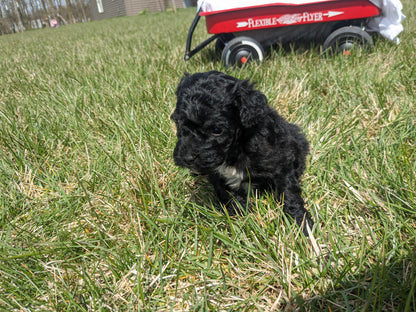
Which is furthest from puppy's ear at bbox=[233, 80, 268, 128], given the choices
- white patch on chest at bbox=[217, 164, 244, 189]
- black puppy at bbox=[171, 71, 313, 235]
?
white patch on chest at bbox=[217, 164, 244, 189]

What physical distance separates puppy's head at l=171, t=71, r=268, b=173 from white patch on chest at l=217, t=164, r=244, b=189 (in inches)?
3.1

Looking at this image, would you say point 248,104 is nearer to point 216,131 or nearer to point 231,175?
point 216,131

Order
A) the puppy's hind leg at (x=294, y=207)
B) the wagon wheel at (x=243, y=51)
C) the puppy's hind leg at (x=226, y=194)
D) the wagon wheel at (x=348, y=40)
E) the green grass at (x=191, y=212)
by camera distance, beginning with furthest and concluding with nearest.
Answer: the wagon wheel at (x=243, y=51), the wagon wheel at (x=348, y=40), the puppy's hind leg at (x=226, y=194), the puppy's hind leg at (x=294, y=207), the green grass at (x=191, y=212)

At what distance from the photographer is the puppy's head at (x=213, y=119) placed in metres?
1.86

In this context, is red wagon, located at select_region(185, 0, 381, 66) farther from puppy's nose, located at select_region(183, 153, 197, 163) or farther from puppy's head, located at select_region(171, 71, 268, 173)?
puppy's nose, located at select_region(183, 153, 197, 163)

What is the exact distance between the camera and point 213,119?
1.88m

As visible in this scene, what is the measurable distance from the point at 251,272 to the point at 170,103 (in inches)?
90.6

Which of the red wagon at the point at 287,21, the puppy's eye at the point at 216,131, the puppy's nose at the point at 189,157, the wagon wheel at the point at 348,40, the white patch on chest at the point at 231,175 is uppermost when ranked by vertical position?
the red wagon at the point at 287,21

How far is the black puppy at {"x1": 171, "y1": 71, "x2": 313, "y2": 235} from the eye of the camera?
6.20 feet

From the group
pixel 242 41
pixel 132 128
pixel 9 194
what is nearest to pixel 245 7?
pixel 242 41

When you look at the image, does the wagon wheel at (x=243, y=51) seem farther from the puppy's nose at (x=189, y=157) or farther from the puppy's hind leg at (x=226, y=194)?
the puppy's nose at (x=189, y=157)

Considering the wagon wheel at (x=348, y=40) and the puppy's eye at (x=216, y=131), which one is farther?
the wagon wheel at (x=348, y=40)

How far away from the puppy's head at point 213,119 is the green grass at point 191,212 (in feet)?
1.26

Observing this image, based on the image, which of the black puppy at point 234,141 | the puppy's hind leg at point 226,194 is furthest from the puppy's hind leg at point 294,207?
the puppy's hind leg at point 226,194
